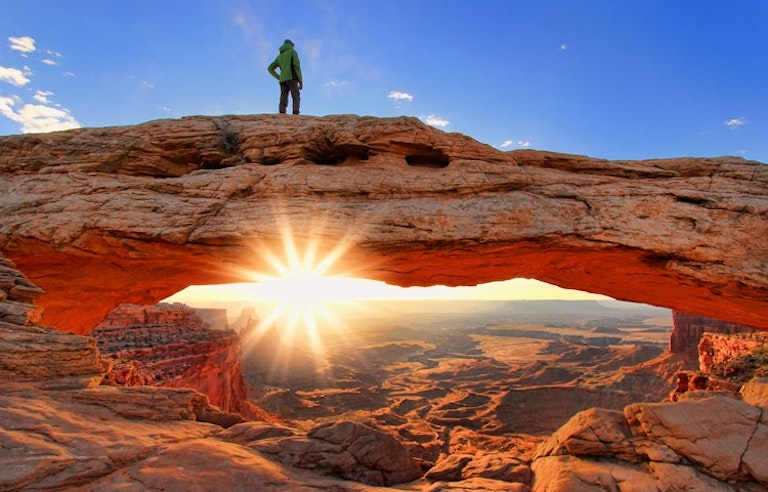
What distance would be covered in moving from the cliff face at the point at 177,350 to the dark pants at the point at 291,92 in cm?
1402

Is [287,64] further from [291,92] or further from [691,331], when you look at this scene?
[691,331]

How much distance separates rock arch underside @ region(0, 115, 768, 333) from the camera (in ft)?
30.0

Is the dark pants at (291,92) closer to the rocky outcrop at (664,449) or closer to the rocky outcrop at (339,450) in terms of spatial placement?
the rocky outcrop at (339,450)

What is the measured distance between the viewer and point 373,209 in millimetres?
9750

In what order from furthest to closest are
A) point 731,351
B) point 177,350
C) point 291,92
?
point 177,350 < point 731,351 < point 291,92

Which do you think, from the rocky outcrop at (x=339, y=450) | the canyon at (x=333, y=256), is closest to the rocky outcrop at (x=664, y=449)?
the canyon at (x=333, y=256)

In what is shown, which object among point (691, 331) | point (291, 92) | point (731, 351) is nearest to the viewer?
point (291, 92)

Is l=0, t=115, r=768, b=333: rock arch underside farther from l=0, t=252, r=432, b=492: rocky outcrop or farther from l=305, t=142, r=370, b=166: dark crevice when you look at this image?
l=0, t=252, r=432, b=492: rocky outcrop

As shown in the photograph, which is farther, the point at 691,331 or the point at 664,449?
the point at 691,331

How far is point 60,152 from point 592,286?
16.7 meters

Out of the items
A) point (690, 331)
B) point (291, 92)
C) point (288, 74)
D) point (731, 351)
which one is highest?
point (288, 74)

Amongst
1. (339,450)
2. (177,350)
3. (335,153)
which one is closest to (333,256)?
(335,153)

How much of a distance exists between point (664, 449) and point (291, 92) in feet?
46.3

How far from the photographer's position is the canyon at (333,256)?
6.21 metres
